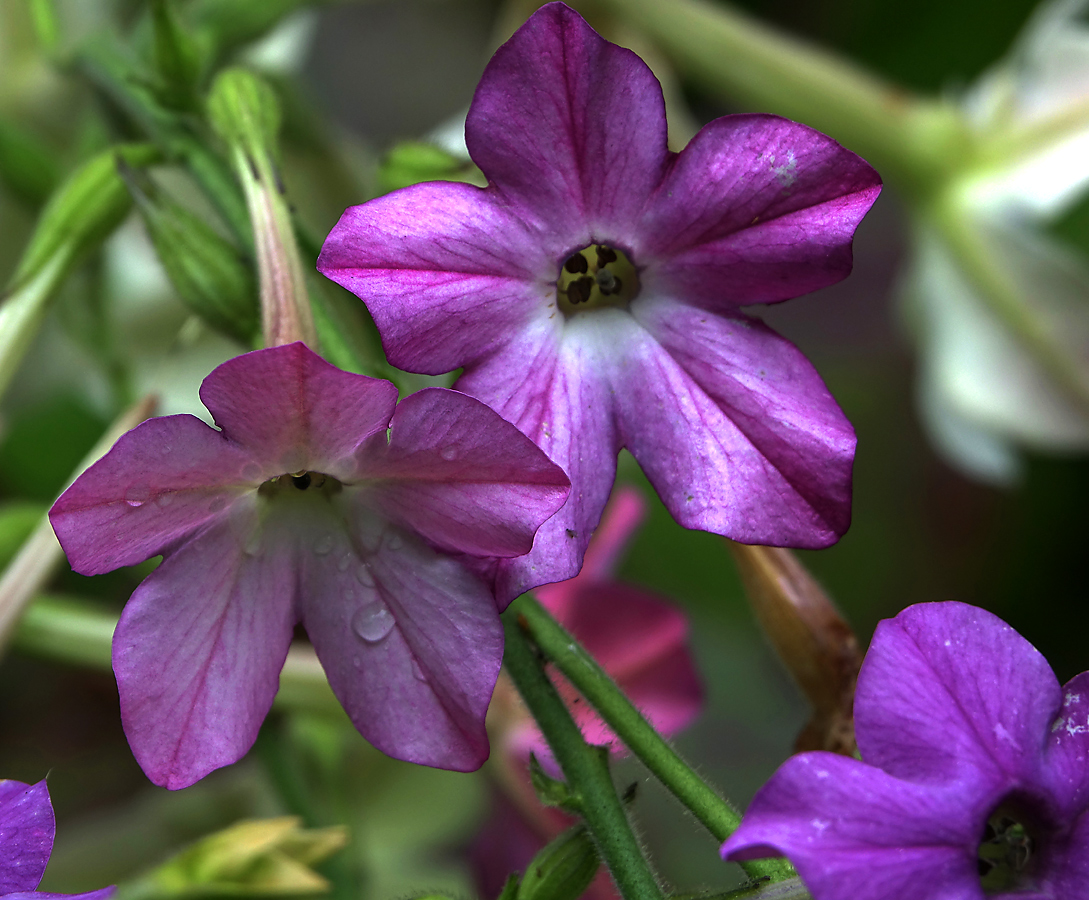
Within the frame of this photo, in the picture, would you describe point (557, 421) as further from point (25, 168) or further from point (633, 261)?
point (25, 168)

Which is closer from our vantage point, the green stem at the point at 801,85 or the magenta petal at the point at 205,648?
the magenta petal at the point at 205,648

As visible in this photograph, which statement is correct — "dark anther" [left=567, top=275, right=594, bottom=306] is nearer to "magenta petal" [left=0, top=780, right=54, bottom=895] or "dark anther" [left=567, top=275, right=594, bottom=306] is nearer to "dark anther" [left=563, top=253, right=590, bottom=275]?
"dark anther" [left=563, top=253, right=590, bottom=275]

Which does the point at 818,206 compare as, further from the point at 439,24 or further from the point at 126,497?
the point at 439,24

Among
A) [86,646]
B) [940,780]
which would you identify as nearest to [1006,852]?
[940,780]

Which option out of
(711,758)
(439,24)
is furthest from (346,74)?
(711,758)

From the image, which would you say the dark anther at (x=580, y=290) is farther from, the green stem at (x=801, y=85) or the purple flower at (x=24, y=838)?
the green stem at (x=801, y=85)

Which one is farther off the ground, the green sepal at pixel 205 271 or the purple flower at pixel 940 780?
the green sepal at pixel 205 271

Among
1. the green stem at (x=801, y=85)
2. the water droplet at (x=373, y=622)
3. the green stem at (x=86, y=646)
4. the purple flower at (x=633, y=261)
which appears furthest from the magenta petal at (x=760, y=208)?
the green stem at (x=801, y=85)
